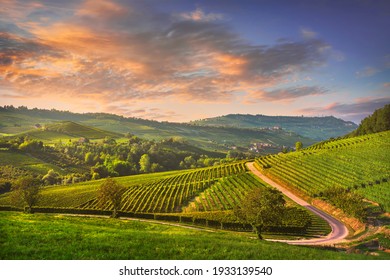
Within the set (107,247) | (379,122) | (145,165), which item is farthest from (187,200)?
(379,122)

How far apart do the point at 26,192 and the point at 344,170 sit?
7737cm

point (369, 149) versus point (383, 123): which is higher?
point (383, 123)

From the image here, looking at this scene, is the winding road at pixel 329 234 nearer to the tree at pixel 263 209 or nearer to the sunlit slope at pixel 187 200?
the sunlit slope at pixel 187 200

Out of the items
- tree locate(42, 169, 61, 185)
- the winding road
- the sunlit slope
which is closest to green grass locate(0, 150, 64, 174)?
tree locate(42, 169, 61, 185)

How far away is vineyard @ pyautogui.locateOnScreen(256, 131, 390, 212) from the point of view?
57.6 meters

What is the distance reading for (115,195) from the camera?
55781 millimetres

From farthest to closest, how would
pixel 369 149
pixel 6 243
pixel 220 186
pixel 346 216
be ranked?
pixel 369 149, pixel 220 186, pixel 346 216, pixel 6 243

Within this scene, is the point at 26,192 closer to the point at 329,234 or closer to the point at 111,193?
the point at 111,193

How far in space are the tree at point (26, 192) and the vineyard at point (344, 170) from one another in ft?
204

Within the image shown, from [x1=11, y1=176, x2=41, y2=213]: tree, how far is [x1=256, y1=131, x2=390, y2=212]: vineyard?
62.2m

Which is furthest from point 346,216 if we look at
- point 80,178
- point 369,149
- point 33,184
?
point 80,178

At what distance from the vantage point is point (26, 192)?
186 ft

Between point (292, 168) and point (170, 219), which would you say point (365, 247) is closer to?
point (170, 219)
